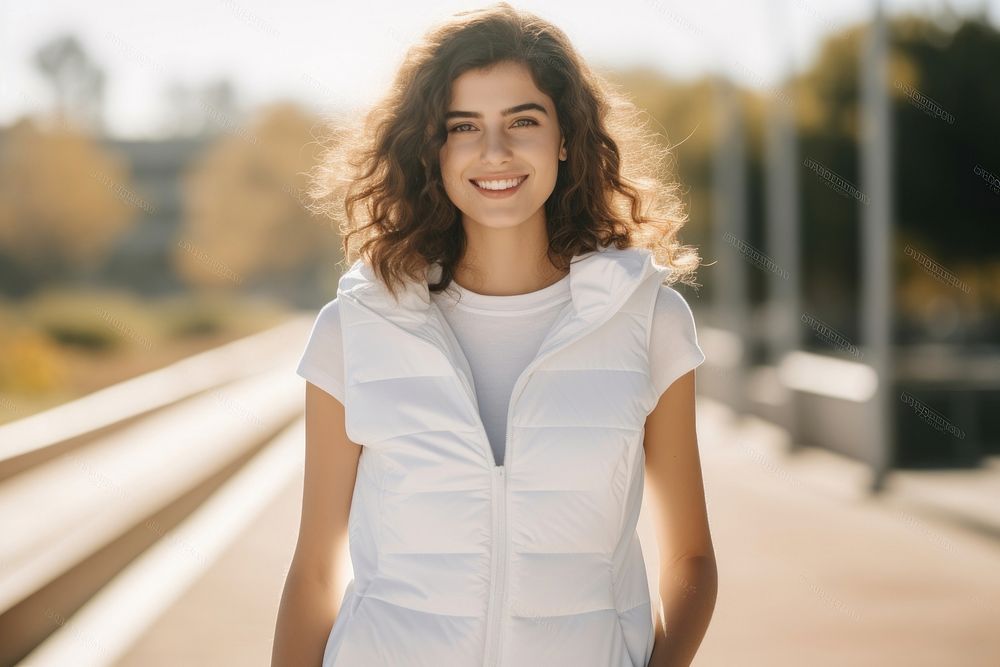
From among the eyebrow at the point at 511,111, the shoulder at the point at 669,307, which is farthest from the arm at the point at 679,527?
the eyebrow at the point at 511,111

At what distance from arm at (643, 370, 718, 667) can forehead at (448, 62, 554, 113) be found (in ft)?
2.20

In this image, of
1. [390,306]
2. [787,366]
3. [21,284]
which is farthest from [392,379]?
[21,284]

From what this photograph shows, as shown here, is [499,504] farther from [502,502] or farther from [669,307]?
[669,307]

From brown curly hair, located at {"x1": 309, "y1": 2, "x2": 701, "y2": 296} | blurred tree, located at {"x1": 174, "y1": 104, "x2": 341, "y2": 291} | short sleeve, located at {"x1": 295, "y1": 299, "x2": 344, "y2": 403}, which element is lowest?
blurred tree, located at {"x1": 174, "y1": 104, "x2": 341, "y2": 291}

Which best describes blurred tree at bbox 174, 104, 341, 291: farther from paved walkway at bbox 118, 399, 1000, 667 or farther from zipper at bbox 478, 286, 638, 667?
zipper at bbox 478, 286, 638, 667

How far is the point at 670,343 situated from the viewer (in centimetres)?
262

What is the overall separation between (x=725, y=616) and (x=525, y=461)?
5.22 m

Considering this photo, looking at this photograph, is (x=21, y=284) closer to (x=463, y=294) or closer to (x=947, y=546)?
(x=947, y=546)

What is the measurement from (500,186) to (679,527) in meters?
0.77

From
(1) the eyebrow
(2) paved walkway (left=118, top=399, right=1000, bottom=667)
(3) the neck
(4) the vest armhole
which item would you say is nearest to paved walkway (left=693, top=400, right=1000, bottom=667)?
(2) paved walkway (left=118, top=399, right=1000, bottom=667)

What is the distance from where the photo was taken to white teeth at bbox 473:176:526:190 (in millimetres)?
2738

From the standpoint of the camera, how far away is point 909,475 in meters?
12.4

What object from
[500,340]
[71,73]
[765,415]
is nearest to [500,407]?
[500,340]

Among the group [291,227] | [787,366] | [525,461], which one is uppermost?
[525,461]
